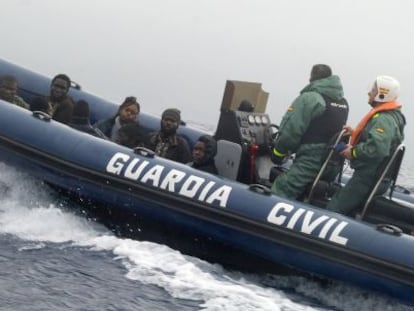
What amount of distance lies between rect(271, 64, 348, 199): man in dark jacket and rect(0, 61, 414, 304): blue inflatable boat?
9.3 inches

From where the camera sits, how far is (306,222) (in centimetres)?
575

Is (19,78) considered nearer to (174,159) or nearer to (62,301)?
(174,159)

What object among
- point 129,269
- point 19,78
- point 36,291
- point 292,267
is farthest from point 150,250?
point 19,78

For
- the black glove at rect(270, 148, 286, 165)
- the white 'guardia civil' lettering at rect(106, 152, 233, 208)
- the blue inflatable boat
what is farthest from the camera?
the black glove at rect(270, 148, 286, 165)

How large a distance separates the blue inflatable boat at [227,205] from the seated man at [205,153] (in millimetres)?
185

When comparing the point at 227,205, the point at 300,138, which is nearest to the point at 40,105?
the point at 227,205

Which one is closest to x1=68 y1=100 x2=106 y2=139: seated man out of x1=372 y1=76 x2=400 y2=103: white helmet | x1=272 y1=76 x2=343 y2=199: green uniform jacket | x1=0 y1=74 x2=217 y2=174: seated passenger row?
x1=0 y1=74 x2=217 y2=174: seated passenger row

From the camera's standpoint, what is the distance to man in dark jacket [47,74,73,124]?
23.5 ft

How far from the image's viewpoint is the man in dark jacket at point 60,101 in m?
7.16

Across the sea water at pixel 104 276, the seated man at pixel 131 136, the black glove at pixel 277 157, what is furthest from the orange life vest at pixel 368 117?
the seated man at pixel 131 136

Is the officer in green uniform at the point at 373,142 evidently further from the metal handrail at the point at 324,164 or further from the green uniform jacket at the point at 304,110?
the green uniform jacket at the point at 304,110

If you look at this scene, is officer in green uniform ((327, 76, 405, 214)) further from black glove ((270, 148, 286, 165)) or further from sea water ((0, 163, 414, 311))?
sea water ((0, 163, 414, 311))

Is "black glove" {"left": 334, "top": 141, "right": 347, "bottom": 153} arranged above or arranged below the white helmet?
below

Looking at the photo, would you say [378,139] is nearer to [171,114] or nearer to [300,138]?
[300,138]
